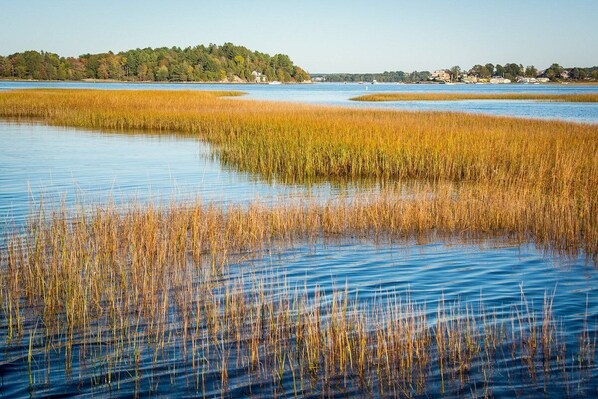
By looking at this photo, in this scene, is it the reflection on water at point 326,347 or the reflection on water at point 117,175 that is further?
the reflection on water at point 117,175

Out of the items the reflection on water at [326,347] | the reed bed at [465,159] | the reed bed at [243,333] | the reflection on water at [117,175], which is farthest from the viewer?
the reflection on water at [117,175]

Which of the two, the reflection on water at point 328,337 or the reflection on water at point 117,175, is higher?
the reflection on water at point 117,175

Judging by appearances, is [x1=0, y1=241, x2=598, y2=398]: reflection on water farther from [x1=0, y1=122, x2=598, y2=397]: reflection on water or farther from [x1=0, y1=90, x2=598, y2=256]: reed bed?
[x1=0, y1=90, x2=598, y2=256]: reed bed

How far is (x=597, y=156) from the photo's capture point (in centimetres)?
1611

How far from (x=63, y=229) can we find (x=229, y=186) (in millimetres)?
7518

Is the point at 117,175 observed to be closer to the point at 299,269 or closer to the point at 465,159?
the point at 465,159

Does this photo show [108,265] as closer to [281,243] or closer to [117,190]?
[281,243]

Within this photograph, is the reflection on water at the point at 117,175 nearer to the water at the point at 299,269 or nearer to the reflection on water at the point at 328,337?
the water at the point at 299,269

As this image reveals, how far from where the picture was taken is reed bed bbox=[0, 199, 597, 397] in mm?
5625

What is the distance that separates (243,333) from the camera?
6.58m

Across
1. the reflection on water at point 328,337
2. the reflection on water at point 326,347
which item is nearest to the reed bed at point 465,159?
the reflection on water at point 328,337

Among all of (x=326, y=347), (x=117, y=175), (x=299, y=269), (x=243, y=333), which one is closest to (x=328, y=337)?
(x=326, y=347)

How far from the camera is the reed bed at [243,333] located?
221 inches

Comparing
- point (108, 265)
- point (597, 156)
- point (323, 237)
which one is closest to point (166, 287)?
point (108, 265)
